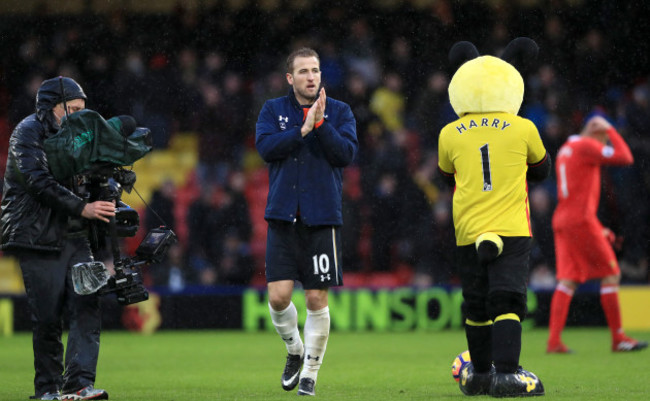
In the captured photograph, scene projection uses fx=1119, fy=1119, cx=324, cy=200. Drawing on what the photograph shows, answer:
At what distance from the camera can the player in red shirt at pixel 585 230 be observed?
1071cm

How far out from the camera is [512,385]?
6285mm

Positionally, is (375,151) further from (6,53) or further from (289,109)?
(289,109)

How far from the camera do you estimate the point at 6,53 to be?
711 inches

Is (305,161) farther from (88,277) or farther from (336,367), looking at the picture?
(336,367)

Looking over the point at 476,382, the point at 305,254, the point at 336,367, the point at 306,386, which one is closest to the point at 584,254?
the point at 336,367

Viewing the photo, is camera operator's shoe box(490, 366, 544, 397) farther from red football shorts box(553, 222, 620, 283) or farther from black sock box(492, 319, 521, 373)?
red football shorts box(553, 222, 620, 283)

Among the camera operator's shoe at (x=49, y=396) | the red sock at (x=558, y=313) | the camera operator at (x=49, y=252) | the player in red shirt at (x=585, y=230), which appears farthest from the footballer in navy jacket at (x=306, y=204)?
the player in red shirt at (x=585, y=230)

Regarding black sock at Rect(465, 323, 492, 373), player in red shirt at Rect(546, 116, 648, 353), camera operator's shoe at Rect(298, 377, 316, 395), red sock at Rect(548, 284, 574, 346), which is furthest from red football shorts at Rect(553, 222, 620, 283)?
camera operator's shoe at Rect(298, 377, 316, 395)

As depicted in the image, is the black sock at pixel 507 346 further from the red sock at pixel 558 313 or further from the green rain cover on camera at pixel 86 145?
the red sock at pixel 558 313

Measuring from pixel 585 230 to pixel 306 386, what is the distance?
16.4ft

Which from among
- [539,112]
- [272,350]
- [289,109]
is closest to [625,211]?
[539,112]

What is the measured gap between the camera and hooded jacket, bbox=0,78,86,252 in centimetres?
646

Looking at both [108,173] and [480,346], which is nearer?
[108,173]

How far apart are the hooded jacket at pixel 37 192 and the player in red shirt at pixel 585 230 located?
5.57 m
